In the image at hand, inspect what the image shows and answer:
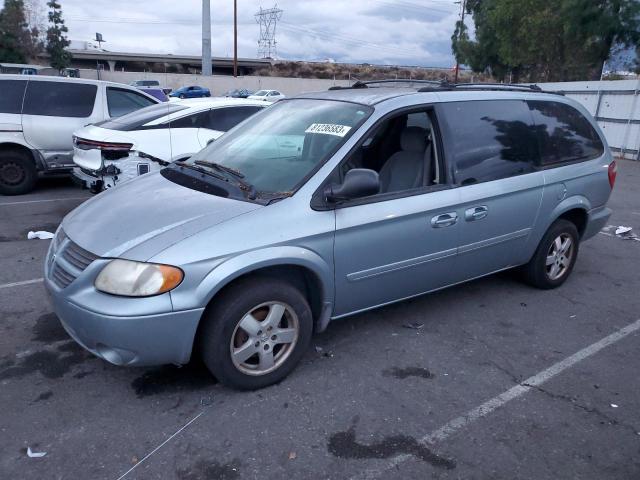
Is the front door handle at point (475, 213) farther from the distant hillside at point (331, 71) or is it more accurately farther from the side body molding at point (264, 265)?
the distant hillside at point (331, 71)

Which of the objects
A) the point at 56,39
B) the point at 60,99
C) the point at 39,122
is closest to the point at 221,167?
the point at 39,122

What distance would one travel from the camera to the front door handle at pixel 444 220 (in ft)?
12.7

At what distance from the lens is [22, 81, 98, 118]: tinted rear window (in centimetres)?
841

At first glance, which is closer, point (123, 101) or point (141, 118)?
point (141, 118)

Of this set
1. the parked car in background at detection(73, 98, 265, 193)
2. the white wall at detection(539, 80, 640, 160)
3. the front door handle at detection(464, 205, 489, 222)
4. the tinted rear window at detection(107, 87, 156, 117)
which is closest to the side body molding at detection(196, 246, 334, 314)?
the front door handle at detection(464, 205, 489, 222)

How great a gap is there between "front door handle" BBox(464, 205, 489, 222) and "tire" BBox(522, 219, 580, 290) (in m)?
1.02

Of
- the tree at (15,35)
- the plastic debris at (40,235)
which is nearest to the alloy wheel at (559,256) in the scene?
the plastic debris at (40,235)

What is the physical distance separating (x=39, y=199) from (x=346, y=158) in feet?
21.5

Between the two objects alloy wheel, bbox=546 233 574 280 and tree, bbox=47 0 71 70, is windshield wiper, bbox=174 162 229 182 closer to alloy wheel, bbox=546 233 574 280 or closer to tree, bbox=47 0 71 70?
alloy wheel, bbox=546 233 574 280

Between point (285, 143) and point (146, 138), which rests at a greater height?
point (285, 143)

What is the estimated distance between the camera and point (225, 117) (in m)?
7.73

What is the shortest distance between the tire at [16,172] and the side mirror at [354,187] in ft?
22.7

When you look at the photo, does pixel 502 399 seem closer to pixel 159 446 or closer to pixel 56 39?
pixel 159 446

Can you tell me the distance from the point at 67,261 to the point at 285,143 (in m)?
1.66
